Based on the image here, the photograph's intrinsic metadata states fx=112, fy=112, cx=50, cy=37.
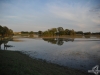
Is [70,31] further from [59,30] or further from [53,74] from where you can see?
[53,74]

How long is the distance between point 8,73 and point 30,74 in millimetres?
1305

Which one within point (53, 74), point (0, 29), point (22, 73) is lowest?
point (53, 74)

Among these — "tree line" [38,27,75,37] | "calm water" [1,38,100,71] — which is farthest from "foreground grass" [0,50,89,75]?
"tree line" [38,27,75,37]

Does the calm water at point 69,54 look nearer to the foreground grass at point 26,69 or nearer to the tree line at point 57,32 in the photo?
the foreground grass at point 26,69

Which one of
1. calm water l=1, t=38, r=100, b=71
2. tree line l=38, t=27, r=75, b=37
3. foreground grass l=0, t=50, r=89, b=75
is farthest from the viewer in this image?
tree line l=38, t=27, r=75, b=37

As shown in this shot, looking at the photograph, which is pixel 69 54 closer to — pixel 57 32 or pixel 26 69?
pixel 26 69

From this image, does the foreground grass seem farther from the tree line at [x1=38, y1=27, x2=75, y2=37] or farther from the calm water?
→ the tree line at [x1=38, y1=27, x2=75, y2=37]

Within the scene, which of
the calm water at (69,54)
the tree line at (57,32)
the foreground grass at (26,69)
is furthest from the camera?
the tree line at (57,32)

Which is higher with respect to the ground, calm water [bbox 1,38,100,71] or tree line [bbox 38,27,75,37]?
tree line [bbox 38,27,75,37]

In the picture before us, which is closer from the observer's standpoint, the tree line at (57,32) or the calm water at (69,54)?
the calm water at (69,54)

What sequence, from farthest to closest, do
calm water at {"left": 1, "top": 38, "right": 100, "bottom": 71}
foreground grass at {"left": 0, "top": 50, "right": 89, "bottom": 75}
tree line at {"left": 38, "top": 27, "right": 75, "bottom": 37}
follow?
tree line at {"left": 38, "top": 27, "right": 75, "bottom": 37} → calm water at {"left": 1, "top": 38, "right": 100, "bottom": 71} → foreground grass at {"left": 0, "top": 50, "right": 89, "bottom": 75}

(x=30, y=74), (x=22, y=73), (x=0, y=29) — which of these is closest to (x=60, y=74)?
(x=30, y=74)

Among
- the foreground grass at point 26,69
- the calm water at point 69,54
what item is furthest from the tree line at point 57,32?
the foreground grass at point 26,69

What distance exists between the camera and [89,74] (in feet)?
33.2
